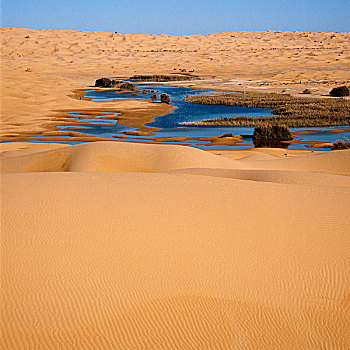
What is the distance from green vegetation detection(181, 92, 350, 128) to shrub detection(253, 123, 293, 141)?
11.9 feet

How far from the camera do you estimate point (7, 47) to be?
90625mm

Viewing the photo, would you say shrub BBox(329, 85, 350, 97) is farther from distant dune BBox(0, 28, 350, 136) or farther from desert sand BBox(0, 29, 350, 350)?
desert sand BBox(0, 29, 350, 350)

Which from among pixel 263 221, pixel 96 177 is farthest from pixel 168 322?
pixel 96 177

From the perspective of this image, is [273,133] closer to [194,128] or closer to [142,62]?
[194,128]

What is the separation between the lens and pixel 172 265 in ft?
16.7

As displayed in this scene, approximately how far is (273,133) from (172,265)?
Answer: 64.2 ft

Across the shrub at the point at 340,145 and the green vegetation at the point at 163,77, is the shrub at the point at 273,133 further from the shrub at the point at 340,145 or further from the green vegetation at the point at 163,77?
the green vegetation at the point at 163,77

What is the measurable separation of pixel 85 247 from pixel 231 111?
3021cm

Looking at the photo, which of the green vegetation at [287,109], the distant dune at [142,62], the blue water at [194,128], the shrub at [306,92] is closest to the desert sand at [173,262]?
the blue water at [194,128]

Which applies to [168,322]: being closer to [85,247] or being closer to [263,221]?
[85,247]

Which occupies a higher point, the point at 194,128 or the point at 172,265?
the point at 172,265

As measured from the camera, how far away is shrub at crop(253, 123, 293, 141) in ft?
77.8

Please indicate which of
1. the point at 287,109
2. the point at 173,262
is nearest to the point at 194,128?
the point at 287,109

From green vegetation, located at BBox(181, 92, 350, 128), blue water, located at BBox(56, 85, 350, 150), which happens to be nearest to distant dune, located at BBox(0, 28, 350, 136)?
blue water, located at BBox(56, 85, 350, 150)
